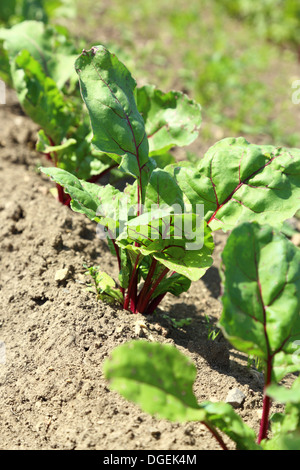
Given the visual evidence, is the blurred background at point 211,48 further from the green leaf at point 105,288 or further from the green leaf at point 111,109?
the green leaf at point 105,288

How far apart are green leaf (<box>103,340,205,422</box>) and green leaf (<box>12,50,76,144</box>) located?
1.64 m

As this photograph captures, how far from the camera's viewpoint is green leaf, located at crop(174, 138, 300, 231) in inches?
71.6

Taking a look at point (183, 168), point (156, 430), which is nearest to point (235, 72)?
point (183, 168)

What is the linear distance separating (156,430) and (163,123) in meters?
1.41

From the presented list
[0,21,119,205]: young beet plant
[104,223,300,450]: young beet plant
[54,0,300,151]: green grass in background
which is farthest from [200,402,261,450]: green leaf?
[54,0,300,151]: green grass in background

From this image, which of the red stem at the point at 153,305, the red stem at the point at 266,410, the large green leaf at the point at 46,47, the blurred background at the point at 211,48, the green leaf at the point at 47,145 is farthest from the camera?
the blurred background at the point at 211,48

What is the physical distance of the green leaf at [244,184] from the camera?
1.82 m

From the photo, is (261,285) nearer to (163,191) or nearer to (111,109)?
(163,191)

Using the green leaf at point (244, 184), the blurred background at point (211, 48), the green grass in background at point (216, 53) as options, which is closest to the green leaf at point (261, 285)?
the green leaf at point (244, 184)

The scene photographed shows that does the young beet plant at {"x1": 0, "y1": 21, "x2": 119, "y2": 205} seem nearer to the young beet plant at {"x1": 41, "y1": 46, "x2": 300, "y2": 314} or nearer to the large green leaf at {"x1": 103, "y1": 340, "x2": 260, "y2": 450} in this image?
the young beet plant at {"x1": 41, "y1": 46, "x2": 300, "y2": 314}

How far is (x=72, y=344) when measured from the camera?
1835 millimetres

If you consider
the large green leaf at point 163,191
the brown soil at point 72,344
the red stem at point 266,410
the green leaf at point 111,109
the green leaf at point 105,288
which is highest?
the green leaf at point 111,109

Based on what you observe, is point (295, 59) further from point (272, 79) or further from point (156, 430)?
point (156, 430)

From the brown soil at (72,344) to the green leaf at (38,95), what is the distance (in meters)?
0.39
